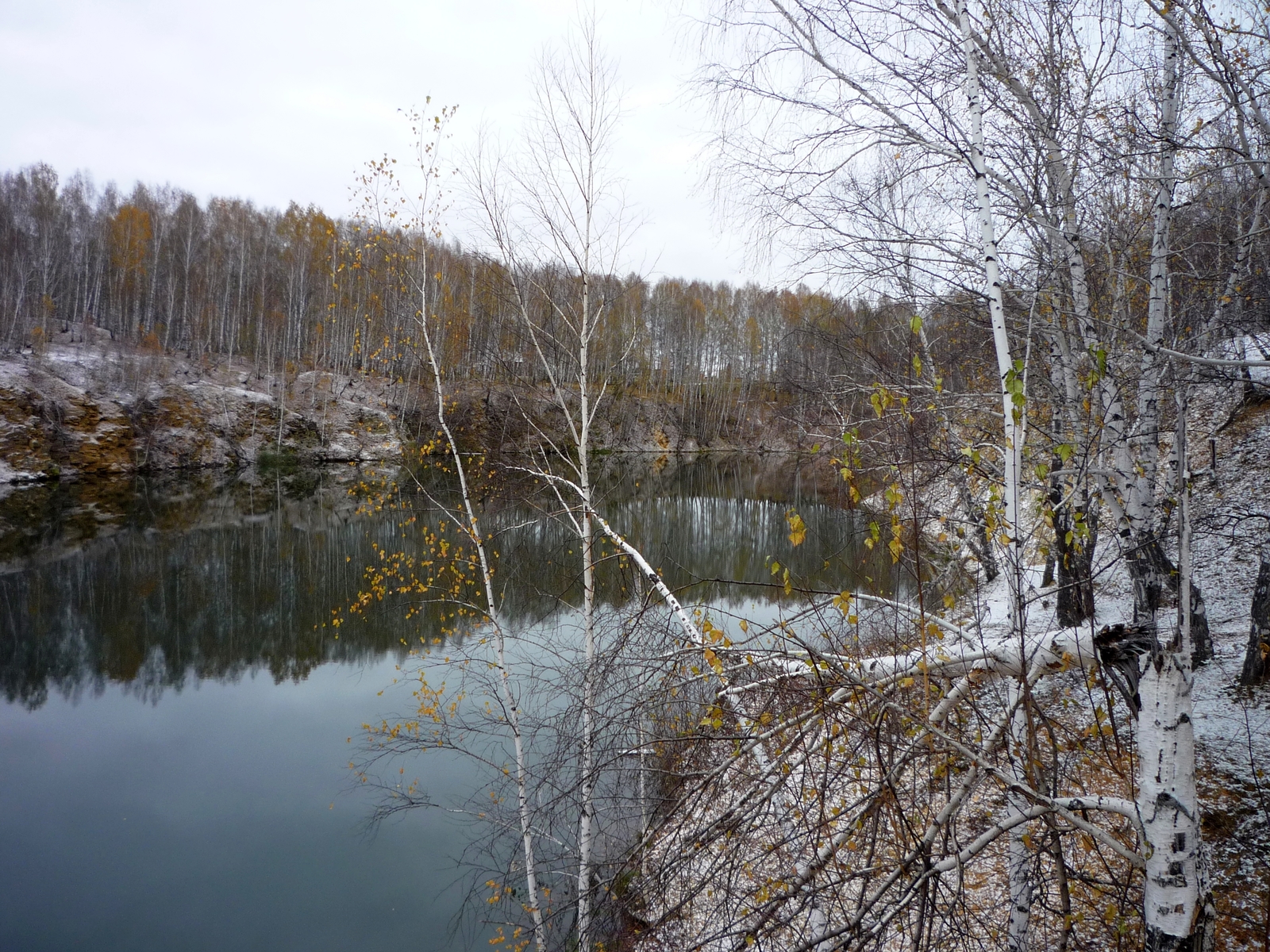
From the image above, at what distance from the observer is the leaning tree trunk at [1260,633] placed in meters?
5.50

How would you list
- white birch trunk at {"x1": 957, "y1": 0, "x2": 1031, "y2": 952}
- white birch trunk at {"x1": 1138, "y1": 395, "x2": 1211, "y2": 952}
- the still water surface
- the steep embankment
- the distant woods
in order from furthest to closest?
the distant woods
the steep embankment
the still water surface
white birch trunk at {"x1": 957, "y1": 0, "x2": 1031, "y2": 952}
white birch trunk at {"x1": 1138, "y1": 395, "x2": 1211, "y2": 952}

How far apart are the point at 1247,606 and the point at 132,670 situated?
51.0ft

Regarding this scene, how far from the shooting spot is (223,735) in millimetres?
9820

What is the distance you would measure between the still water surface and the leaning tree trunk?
3168 mm

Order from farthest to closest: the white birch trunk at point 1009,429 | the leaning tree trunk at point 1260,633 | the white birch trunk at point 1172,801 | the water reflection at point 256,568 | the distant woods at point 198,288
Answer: the distant woods at point 198,288, the water reflection at point 256,568, the leaning tree trunk at point 1260,633, the white birch trunk at point 1009,429, the white birch trunk at point 1172,801

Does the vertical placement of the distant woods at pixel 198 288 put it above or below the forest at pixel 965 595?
above

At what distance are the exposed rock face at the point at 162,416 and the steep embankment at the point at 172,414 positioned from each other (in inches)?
1.8

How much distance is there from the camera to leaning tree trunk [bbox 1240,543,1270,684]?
18.1 ft

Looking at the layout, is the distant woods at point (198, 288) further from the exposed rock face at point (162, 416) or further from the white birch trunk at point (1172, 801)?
the white birch trunk at point (1172, 801)

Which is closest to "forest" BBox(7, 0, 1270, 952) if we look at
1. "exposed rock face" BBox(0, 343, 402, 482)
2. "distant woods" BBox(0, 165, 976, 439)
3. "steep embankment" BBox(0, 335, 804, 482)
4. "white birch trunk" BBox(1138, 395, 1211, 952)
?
"white birch trunk" BBox(1138, 395, 1211, 952)

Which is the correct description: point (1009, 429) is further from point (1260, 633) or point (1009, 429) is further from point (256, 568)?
point (256, 568)

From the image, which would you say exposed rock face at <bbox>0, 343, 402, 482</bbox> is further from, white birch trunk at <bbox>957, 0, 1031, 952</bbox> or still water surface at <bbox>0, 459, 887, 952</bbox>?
white birch trunk at <bbox>957, 0, 1031, 952</bbox>

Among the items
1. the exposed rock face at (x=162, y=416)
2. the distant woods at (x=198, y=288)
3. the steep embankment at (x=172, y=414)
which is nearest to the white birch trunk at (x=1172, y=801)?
the steep embankment at (x=172, y=414)

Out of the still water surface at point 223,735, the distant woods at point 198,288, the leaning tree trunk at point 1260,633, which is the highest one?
the distant woods at point 198,288
